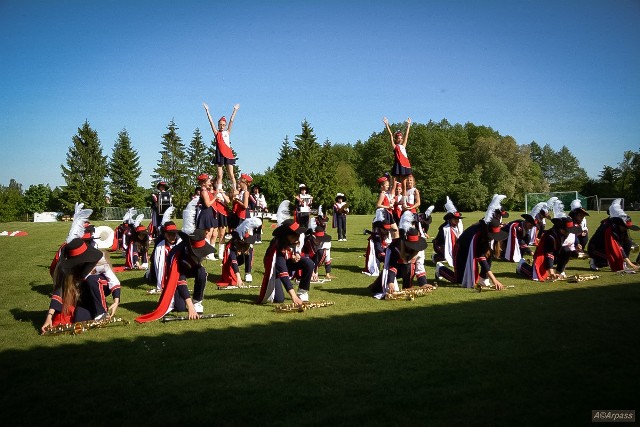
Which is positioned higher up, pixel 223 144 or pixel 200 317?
pixel 223 144

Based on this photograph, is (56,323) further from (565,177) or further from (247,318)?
(565,177)

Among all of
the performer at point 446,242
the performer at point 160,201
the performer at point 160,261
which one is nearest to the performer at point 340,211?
the performer at point 446,242

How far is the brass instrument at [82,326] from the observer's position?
A: 7.34m

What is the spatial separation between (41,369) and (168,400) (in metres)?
2.12

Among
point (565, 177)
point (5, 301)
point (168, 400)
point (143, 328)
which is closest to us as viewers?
point (168, 400)

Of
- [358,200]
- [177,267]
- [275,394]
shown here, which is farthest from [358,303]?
[358,200]

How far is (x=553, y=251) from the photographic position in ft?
38.1

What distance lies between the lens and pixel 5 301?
33.2ft

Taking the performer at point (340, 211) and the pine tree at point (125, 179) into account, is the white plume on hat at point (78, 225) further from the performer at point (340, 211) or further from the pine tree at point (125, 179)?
the pine tree at point (125, 179)

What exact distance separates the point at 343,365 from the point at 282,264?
3.77 metres

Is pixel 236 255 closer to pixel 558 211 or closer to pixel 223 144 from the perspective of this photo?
pixel 223 144

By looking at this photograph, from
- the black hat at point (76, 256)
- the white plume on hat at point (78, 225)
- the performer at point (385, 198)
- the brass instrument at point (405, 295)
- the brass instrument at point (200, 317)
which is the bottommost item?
the brass instrument at point (200, 317)

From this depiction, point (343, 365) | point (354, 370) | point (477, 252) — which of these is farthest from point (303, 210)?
point (354, 370)

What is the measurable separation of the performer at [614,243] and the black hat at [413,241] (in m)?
6.54
